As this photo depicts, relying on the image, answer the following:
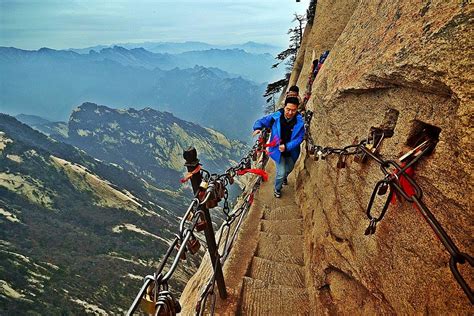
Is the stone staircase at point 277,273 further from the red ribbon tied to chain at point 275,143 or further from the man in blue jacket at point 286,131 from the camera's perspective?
the red ribbon tied to chain at point 275,143

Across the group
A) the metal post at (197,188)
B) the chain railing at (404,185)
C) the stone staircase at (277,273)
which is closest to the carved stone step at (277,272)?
the stone staircase at (277,273)

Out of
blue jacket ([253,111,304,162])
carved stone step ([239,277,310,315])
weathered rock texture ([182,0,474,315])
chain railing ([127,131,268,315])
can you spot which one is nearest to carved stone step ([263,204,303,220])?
weathered rock texture ([182,0,474,315])

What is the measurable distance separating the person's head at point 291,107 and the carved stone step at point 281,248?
311 cm

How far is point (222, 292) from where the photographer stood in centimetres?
500

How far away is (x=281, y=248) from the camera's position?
7.08 m

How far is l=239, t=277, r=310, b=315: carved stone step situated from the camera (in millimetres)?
5355

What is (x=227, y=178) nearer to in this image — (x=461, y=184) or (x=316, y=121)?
(x=461, y=184)

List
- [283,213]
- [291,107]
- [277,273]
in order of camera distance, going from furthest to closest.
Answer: [283,213] → [291,107] → [277,273]

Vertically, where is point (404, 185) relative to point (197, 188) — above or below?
above

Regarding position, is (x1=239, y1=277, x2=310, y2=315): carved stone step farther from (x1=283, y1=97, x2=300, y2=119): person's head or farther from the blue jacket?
(x1=283, y1=97, x2=300, y2=119): person's head

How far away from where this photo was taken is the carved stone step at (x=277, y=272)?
20.1 feet

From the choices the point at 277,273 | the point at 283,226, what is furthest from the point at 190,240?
the point at 283,226

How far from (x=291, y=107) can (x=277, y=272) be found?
3.98 metres

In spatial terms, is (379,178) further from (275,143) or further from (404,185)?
(275,143)
